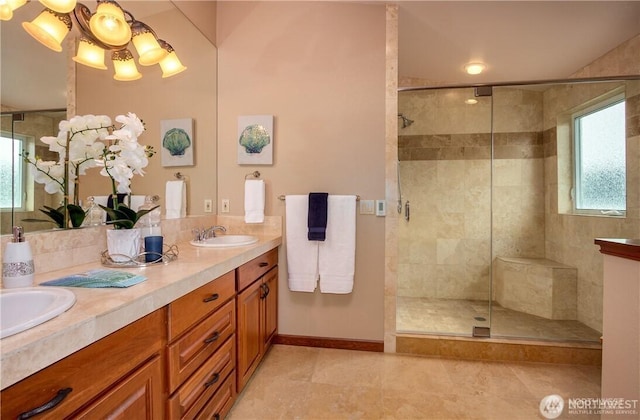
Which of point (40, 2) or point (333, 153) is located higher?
point (40, 2)

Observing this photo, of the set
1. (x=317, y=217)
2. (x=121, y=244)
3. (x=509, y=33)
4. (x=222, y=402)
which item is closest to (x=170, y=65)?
(x=121, y=244)

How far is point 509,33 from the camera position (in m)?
2.25

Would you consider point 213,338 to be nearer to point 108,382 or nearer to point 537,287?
point 108,382

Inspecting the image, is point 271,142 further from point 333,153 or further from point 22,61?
point 22,61

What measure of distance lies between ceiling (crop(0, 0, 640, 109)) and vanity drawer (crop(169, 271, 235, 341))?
155 cm

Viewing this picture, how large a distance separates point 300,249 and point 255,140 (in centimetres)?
90

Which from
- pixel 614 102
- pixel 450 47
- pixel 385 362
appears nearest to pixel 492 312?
pixel 385 362

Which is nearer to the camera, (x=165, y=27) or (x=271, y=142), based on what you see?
(x=165, y=27)

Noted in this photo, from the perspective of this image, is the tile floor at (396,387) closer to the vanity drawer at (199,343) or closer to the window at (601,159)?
the vanity drawer at (199,343)

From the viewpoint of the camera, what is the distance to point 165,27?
1735mm

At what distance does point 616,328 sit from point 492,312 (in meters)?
1.42

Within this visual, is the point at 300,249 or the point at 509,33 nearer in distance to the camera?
the point at 300,249

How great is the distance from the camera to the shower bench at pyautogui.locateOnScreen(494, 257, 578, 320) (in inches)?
98.5

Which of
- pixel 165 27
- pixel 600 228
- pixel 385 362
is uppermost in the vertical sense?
pixel 165 27
